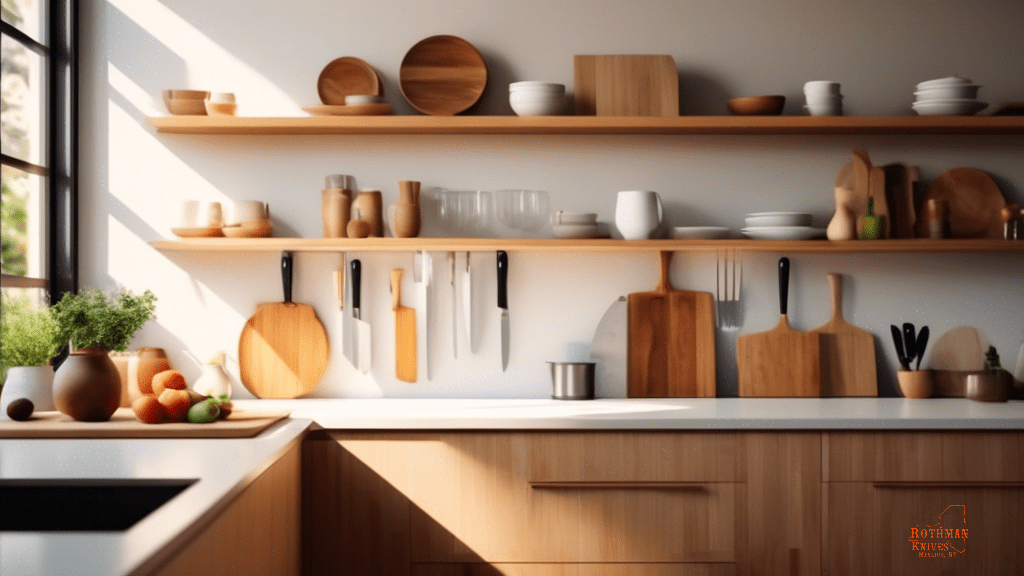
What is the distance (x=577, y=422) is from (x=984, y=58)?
1.97 meters

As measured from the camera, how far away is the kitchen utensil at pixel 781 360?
2820mm

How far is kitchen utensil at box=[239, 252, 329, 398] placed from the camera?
2.86 m

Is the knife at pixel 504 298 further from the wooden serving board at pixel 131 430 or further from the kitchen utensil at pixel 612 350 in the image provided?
the wooden serving board at pixel 131 430

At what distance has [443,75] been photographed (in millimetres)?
2883

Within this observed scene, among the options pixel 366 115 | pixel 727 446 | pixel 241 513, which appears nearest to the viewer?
pixel 241 513

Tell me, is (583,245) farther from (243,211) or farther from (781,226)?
(243,211)

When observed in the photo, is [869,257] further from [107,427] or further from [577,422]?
[107,427]

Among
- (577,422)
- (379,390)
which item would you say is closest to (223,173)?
(379,390)

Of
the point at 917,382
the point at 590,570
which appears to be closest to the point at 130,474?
the point at 590,570

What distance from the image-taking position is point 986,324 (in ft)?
9.51

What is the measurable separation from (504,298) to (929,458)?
→ 1.36m

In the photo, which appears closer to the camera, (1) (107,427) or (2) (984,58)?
(1) (107,427)

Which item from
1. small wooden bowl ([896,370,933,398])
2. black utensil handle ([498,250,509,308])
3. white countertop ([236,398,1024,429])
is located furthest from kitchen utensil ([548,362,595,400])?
small wooden bowl ([896,370,933,398])

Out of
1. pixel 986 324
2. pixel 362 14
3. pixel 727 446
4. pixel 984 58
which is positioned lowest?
pixel 727 446
